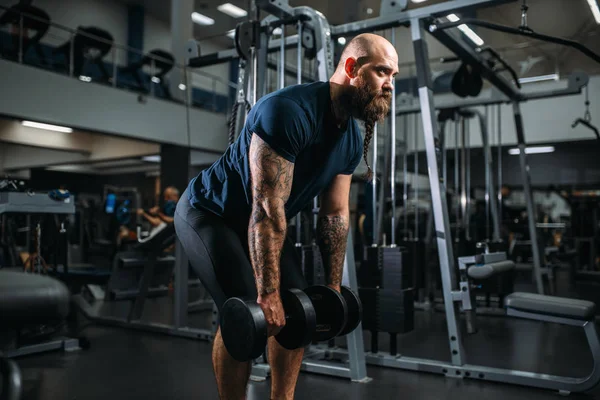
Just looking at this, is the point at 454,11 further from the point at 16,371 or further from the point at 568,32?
the point at 568,32

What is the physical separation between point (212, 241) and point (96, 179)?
12867 millimetres

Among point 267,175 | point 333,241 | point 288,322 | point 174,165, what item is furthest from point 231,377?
point 174,165

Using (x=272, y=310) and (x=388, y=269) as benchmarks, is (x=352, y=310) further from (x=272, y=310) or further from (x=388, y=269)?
(x=388, y=269)

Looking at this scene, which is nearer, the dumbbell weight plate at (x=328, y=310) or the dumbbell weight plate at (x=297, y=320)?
the dumbbell weight plate at (x=297, y=320)

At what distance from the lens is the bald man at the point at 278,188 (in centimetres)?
121

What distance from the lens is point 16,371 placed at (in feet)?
2.67

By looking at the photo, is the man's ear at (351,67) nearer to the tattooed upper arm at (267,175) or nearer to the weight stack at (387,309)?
the tattooed upper arm at (267,175)

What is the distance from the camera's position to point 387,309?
101 inches

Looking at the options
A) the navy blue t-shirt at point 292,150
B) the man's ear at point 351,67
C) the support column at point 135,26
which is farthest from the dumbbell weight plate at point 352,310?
the support column at point 135,26

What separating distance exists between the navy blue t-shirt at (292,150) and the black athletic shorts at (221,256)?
0.04 m

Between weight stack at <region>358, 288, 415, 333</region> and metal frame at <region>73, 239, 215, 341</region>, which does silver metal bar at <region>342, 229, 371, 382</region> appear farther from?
metal frame at <region>73, 239, 215, 341</region>

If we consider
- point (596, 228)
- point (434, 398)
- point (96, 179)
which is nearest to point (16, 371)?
point (434, 398)

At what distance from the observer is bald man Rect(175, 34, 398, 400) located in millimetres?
1215

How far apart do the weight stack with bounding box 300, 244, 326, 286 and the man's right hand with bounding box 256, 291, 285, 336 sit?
141 cm
